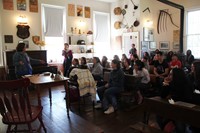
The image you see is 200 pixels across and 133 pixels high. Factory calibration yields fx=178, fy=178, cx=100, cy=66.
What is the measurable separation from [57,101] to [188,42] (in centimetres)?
638

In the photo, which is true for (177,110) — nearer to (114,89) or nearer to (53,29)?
(114,89)

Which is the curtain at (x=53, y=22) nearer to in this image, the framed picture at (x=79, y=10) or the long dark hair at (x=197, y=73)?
the framed picture at (x=79, y=10)

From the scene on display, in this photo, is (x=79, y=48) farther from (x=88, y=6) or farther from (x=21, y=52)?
(x=21, y=52)

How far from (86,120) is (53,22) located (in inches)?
212

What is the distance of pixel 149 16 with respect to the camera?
8.65m

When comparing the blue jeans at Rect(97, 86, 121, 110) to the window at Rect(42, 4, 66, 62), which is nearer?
the blue jeans at Rect(97, 86, 121, 110)

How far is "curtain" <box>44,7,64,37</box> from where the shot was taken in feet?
24.3

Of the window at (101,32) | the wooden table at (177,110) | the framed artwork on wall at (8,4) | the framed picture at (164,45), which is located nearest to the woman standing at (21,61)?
the framed artwork on wall at (8,4)

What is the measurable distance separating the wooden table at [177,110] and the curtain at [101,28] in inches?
272

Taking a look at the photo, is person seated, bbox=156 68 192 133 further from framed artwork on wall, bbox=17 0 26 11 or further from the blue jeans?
framed artwork on wall, bbox=17 0 26 11

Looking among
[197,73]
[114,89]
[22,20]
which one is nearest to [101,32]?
[22,20]

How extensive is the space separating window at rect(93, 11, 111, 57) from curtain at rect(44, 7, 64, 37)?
1879mm

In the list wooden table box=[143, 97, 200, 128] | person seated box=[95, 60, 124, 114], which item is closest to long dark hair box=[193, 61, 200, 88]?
wooden table box=[143, 97, 200, 128]

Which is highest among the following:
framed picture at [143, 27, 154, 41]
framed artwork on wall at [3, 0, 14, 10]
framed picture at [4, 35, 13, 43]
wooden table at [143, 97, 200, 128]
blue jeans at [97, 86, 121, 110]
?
framed artwork on wall at [3, 0, 14, 10]
